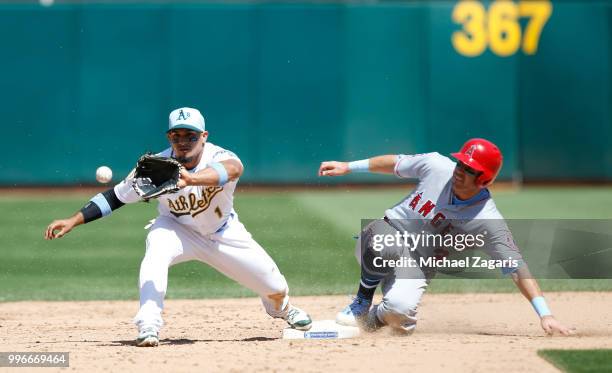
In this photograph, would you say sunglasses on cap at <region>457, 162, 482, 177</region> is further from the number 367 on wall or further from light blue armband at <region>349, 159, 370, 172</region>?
the number 367 on wall

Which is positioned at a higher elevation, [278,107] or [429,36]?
[429,36]

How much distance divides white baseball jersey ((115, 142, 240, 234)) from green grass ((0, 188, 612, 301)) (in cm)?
251

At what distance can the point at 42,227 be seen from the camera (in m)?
13.6

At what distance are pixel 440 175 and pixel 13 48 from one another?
1260 cm

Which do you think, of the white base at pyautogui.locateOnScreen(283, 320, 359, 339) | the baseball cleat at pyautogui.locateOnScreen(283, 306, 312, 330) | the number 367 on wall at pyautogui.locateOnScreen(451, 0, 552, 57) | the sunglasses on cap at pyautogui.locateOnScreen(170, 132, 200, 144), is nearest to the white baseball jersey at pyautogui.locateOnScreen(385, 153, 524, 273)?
the white base at pyautogui.locateOnScreen(283, 320, 359, 339)

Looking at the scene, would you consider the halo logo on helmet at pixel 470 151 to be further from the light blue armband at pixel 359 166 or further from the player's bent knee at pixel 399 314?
the player's bent knee at pixel 399 314

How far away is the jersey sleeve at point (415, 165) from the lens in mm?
7082

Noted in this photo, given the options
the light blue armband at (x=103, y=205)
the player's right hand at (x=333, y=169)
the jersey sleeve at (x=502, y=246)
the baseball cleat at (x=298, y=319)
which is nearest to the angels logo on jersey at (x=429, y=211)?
the jersey sleeve at (x=502, y=246)

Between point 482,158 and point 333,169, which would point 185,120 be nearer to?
point 333,169

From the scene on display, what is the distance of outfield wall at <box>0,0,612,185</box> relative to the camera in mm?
17859

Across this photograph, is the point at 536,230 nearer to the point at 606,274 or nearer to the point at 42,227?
the point at 606,274

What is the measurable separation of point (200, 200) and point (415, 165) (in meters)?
1.50

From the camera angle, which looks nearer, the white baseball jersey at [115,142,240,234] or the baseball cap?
the baseball cap

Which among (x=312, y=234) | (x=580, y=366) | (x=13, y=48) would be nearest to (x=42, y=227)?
(x=312, y=234)
